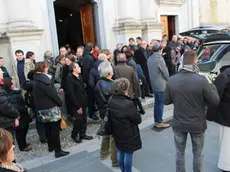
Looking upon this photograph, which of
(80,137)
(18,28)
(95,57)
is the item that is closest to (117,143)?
(80,137)

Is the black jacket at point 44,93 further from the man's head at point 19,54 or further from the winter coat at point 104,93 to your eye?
the man's head at point 19,54

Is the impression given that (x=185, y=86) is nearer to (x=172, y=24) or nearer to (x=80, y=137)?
(x=80, y=137)

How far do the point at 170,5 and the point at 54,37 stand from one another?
6.66m

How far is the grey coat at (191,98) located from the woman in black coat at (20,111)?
266cm

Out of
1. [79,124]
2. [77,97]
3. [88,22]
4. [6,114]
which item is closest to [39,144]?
[79,124]

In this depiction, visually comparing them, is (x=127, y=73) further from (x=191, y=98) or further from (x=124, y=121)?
(x=191, y=98)

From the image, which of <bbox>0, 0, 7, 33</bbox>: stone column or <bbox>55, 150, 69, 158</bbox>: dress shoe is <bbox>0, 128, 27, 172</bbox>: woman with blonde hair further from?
<bbox>0, 0, 7, 33</bbox>: stone column

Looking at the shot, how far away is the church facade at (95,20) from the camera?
7441 millimetres

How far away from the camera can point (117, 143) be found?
11.1 feet

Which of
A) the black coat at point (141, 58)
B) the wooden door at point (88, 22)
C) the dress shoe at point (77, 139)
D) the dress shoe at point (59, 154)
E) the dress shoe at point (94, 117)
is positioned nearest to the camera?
the dress shoe at point (59, 154)

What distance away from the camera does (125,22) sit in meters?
9.75

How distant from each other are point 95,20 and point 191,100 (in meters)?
7.65

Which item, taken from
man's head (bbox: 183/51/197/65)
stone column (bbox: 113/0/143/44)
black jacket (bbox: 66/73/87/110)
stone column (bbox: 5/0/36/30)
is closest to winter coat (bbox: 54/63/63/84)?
black jacket (bbox: 66/73/87/110)

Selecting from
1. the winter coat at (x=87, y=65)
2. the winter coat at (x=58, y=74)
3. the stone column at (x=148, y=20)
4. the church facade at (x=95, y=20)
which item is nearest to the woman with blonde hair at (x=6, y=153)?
the winter coat at (x=58, y=74)
